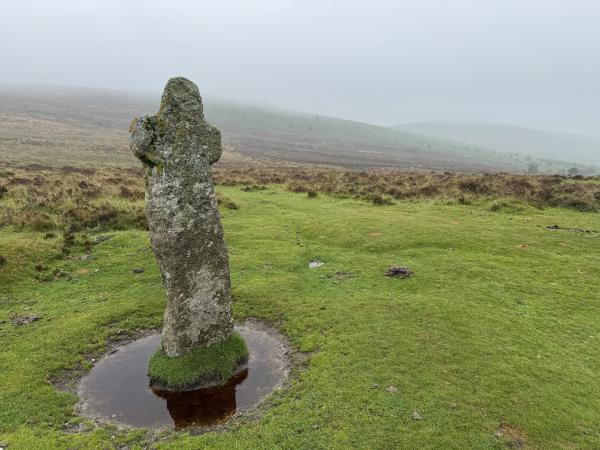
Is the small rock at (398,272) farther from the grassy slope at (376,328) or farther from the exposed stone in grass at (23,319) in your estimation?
the exposed stone in grass at (23,319)

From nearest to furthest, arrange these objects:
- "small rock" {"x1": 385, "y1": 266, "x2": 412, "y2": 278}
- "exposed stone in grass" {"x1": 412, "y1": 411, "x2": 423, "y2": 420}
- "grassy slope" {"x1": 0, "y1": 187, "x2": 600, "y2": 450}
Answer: "grassy slope" {"x1": 0, "y1": 187, "x2": 600, "y2": 450} → "exposed stone in grass" {"x1": 412, "y1": 411, "x2": 423, "y2": 420} → "small rock" {"x1": 385, "y1": 266, "x2": 412, "y2": 278}

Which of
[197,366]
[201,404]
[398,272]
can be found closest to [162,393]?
[197,366]

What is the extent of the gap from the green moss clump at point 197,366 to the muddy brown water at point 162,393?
0.79 feet

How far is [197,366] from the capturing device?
11406mm

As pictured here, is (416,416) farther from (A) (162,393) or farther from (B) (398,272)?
(B) (398,272)

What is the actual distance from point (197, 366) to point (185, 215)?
3981mm

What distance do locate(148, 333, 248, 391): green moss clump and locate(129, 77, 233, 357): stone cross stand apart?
0.23m

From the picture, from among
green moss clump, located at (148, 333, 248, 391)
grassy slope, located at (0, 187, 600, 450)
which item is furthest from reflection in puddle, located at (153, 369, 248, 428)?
grassy slope, located at (0, 187, 600, 450)

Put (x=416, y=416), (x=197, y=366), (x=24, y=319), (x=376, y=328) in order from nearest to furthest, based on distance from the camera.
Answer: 1. (x=416, y=416)
2. (x=197, y=366)
3. (x=376, y=328)
4. (x=24, y=319)

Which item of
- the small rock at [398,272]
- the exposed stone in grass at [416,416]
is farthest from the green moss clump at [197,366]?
the small rock at [398,272]

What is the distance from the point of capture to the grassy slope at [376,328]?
29.8 feet

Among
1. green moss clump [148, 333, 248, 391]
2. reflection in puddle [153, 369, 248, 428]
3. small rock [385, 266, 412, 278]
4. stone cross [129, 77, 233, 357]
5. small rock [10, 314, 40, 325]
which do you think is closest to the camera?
reflection in puddle [153, 369, 248, 428]

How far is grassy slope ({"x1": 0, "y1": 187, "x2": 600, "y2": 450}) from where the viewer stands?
9086mm

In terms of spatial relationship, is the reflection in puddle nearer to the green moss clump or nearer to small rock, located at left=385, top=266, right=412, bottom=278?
the green moss clump
